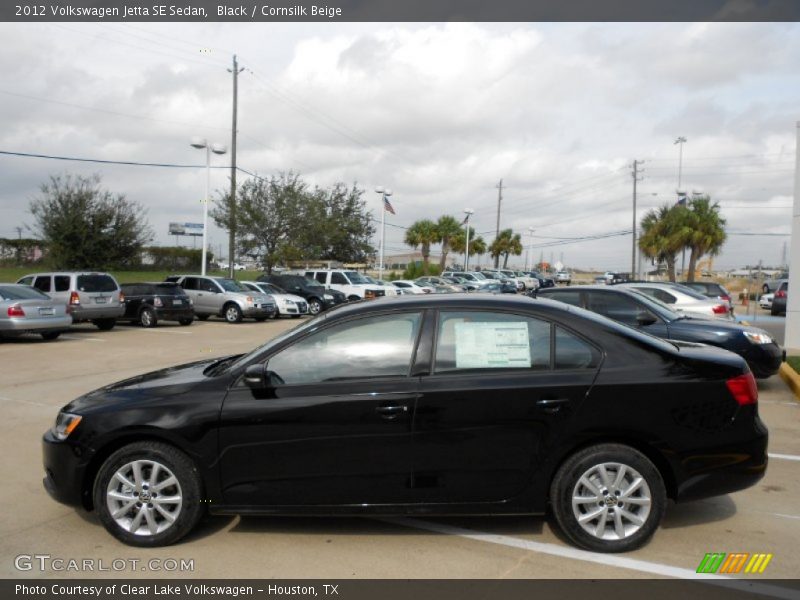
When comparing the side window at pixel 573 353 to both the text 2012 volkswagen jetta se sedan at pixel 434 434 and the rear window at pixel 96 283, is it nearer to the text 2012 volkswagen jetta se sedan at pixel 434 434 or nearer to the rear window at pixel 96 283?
the text 2012 volkswagen jetta se sedan at pixel 434 434

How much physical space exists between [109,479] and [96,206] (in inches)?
1119

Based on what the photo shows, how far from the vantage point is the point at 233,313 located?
23312 millimetres

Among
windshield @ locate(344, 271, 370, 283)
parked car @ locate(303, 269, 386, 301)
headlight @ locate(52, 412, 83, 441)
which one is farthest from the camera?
windshield @ locate(344, 271, 370, 283)

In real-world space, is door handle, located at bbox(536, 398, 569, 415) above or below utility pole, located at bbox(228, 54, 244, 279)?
below

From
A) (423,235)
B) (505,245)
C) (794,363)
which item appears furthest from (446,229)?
(794,363)

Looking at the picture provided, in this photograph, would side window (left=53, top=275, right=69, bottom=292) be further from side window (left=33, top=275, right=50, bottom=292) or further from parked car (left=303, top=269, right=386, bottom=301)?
parked car (left=303, top=269, right=386, bottom=301)

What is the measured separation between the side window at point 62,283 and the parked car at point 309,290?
1043 centimetres

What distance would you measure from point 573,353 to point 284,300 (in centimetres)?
2197

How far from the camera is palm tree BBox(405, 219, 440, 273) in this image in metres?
63.9

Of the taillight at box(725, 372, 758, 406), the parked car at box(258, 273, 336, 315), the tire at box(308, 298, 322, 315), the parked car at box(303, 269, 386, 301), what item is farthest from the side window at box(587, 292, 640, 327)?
the parked car at box(303, 269, 386, 301)

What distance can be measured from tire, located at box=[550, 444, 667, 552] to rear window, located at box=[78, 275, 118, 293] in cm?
1741

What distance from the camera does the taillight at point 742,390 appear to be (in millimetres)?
4305

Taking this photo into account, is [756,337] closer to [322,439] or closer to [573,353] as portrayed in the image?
[573,353]

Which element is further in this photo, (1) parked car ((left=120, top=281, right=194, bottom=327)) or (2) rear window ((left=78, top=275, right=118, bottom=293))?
(1) parked car ((left=120, top=281, right=194, bottom=327))
